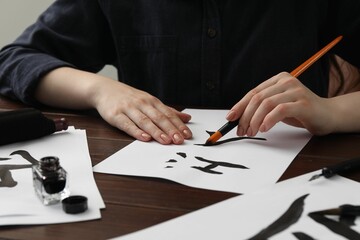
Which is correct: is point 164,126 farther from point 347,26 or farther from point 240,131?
point 347,26

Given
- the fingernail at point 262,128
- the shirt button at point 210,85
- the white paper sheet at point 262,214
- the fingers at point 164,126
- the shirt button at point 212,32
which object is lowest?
the shirt button at point 210,85

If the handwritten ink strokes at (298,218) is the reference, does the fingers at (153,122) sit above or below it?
below

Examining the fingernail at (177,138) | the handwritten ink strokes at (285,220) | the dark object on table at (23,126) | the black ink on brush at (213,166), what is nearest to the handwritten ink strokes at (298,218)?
the handwritten ink strokes at (285,220)

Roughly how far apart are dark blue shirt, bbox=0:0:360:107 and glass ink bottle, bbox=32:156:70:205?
40 centimetres

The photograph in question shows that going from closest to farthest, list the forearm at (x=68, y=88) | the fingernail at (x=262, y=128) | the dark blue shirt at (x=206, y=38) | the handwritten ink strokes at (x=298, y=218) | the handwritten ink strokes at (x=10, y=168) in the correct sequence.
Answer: the handwritten ink strokes at (x=298, y=218)
the handwritten ink strokes at (x=10, y=168)
the fingernail at (x=262, y=128)
the forearm at (x=68, y=88)
the dark blue shirt at (x=206, y=38)

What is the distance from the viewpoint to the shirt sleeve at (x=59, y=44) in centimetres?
85

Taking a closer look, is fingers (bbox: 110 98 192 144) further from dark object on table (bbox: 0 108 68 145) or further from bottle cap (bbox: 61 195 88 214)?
bottle cap (bbox: 61 195 88 214)

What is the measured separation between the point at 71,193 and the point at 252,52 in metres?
0.49

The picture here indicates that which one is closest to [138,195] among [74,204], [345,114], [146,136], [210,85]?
[74,204]

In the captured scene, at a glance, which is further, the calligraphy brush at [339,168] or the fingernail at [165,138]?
the fingernail at [165,138]

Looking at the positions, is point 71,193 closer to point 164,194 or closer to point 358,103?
point 164,194

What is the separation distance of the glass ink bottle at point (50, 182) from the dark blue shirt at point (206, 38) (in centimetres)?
40

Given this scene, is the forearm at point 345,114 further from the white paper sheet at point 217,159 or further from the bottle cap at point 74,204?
the bottle cap at point 74,204

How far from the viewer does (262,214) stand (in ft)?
1.45
